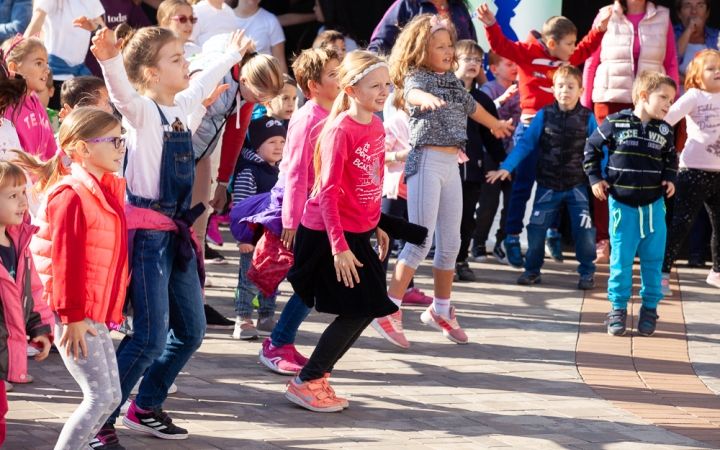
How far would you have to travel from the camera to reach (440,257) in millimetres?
6512

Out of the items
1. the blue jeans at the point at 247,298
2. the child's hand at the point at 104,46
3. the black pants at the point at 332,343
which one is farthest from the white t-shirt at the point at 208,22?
the child's hand at the point at 104,46

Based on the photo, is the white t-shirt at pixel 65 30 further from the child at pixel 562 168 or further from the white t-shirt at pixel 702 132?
the white t-shirt at pixel 702 132

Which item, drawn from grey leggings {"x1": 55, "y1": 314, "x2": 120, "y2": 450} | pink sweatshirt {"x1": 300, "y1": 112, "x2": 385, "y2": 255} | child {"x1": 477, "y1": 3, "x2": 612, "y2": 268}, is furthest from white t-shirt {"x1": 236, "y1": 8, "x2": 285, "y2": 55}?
grey leggings {"x1": 55, "y1": 314, "x2": 120, "y2": 450}

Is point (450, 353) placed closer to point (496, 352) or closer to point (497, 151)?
point (496, 352)

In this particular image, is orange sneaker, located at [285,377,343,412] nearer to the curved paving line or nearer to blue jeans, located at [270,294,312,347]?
blue jeans, located at [270,294,312,347]

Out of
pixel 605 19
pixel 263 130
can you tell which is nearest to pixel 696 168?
pixel 605 19

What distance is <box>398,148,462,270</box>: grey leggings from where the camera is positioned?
20.7ft

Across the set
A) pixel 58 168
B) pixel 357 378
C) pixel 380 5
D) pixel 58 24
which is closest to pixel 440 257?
pixel 357 378

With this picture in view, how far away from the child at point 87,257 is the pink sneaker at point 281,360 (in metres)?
1.71

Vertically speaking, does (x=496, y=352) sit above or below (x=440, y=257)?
below

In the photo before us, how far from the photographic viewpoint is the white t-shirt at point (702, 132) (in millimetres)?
8406

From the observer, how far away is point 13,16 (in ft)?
30.3

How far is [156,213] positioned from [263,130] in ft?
7.76

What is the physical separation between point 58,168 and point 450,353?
3.00 metres
